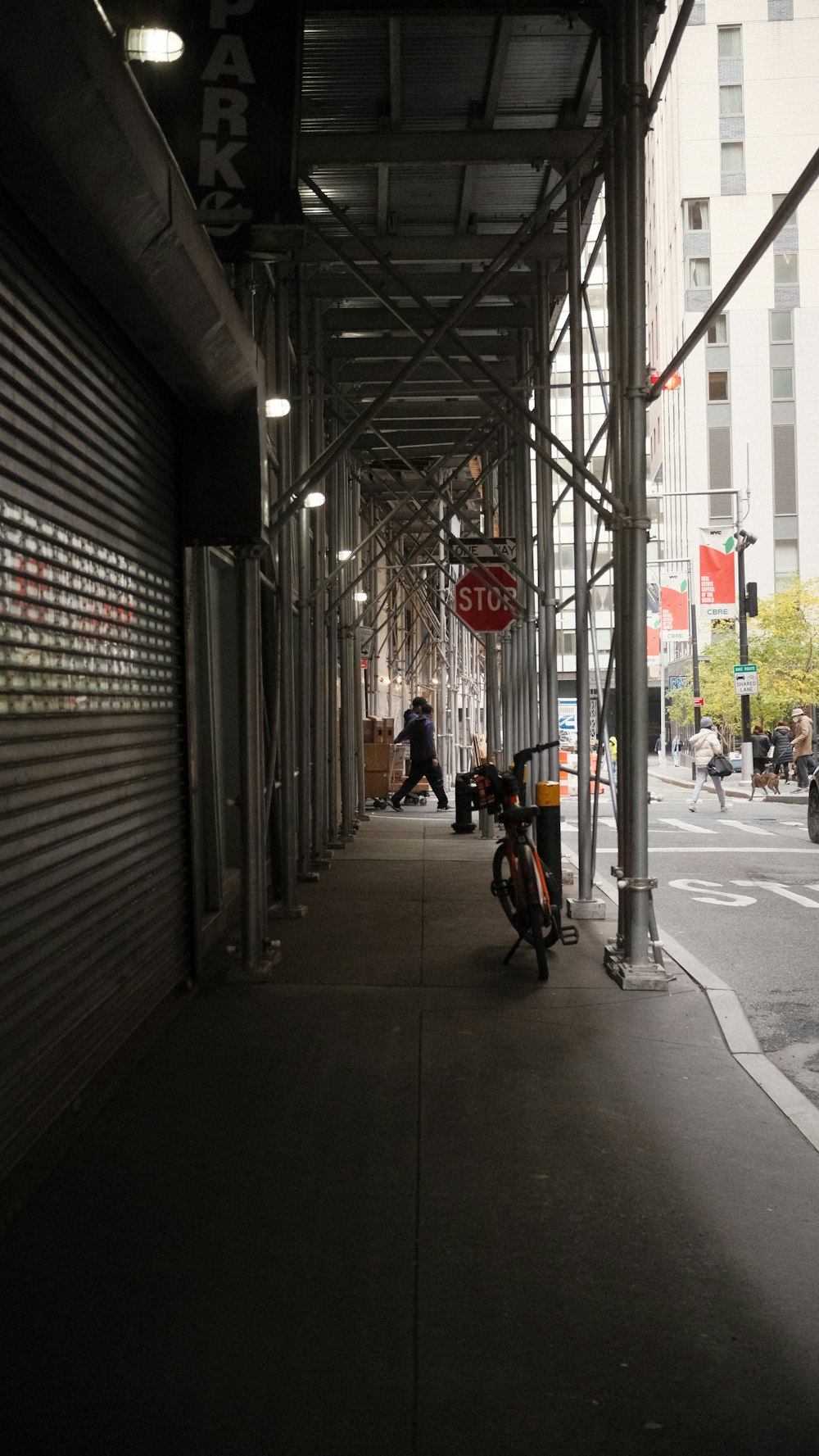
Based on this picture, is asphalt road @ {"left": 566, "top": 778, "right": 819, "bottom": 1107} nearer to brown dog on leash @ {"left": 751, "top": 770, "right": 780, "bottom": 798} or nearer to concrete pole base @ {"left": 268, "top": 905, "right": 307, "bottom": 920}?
concrete pole base @ {"left": 268, "top": 905, "right": 307, "bottom": 920}

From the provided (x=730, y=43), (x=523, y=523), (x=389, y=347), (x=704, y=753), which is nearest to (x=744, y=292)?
(x=730, y=43)

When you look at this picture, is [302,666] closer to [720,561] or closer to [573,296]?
[573,296]

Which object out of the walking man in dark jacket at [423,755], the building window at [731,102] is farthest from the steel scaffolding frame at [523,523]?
the building window at [731,102]

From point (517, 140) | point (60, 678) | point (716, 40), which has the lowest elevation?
point (60, 678)

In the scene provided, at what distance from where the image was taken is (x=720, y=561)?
4050cm

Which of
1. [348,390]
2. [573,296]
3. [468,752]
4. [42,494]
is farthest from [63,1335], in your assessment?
[468,752]

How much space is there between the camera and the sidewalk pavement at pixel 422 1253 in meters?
2.90

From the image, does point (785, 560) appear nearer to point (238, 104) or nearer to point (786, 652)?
point (786, 652)

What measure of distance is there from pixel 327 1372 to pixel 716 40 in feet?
213

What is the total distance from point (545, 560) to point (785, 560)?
50.1 m

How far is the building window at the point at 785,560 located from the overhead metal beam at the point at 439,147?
52.6 m

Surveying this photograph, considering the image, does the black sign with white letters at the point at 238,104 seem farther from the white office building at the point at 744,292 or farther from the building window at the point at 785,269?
the building window at the point at 785,269

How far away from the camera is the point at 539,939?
7.73m

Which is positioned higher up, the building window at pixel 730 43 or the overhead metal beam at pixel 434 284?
the building window at pixel 730 43
